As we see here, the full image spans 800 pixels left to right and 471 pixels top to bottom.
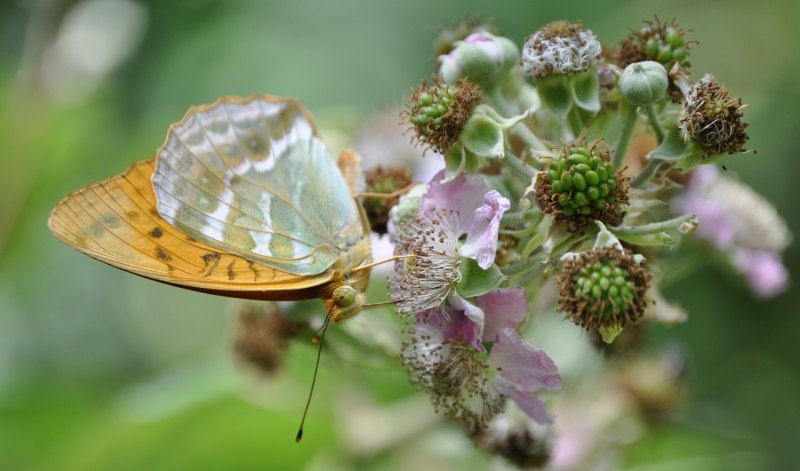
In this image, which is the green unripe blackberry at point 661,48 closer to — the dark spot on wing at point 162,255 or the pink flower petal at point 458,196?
the pink flower petal at point 458,196

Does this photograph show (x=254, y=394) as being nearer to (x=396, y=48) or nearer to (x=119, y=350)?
(x=119, y=350)

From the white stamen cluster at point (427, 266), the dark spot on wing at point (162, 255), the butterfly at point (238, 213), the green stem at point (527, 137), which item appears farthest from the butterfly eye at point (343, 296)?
the green stem at point (527, 137)

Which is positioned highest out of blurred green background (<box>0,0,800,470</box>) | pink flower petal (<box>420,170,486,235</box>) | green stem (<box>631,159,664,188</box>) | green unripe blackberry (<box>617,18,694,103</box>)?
green unripe blackberry (<box>617,18,694,103</box>)

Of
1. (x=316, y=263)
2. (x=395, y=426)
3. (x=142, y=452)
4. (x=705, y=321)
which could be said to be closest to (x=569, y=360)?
(x=395, y=426)

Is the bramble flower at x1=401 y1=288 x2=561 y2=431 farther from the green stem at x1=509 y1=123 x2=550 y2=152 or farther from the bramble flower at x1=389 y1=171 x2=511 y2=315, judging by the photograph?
the green stem at x1=509 y1=123 x2=550 y2=152

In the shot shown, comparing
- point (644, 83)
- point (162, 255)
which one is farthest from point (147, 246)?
point (644, 83)

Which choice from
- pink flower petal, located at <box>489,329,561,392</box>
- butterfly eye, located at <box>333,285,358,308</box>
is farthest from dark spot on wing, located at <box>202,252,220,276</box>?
pink flower petal, located at <box>489,329,561,392</box>
